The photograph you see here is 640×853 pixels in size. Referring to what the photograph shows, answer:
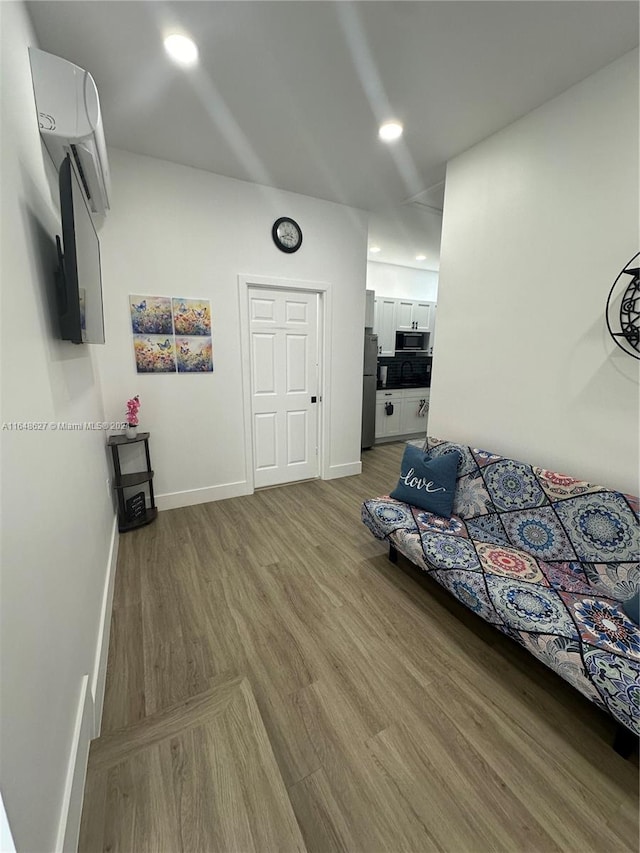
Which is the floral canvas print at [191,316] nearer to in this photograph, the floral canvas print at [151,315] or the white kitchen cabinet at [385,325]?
the floral canvas print at [151,315]

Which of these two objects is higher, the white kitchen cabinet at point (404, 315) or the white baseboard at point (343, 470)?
the white kitchen cabinet at point (404, 315)

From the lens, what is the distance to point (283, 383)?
344 centimetres

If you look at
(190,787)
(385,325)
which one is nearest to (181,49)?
(190,787)

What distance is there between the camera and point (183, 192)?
8.87 ft

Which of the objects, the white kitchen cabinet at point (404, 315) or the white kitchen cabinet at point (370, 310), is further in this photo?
the white kitchen cabinet at point (404, 315)

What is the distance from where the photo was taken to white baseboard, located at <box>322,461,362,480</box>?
384 centimetres

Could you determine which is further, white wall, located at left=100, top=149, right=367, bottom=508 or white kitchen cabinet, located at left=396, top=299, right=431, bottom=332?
white kitchen cabinet, located at left=396, top=299, right=431, bottom=332

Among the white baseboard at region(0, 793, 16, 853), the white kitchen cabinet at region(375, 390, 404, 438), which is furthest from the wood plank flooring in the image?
the white kitchen cabinet at region(375, 390, 404, 438)

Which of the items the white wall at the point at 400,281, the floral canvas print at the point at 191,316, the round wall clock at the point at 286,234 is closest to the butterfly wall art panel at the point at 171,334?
the floral canvas print at the point at 191,316

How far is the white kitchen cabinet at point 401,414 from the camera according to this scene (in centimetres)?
525

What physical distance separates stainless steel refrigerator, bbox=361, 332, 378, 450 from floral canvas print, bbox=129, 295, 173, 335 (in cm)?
273

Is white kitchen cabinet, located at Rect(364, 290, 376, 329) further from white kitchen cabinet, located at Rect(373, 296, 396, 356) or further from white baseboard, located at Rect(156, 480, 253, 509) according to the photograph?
white baseboard, located at Rect(156, 480, 253, 509)

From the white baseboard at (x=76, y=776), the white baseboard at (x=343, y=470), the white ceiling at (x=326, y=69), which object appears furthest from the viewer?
the white baseboard at (x=343, y=470)

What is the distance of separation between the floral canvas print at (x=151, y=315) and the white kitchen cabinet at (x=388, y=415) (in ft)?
10.4
